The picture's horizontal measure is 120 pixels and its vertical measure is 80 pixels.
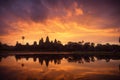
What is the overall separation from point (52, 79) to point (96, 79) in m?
5.98

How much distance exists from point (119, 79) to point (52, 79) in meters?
9.10

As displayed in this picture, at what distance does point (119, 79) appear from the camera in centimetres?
2556

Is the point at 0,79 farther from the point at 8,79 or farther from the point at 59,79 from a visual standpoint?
the point at 59,79

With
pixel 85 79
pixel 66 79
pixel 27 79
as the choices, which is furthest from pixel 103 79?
pixel 27 79

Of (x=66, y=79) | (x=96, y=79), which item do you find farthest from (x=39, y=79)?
(x=96, y=79)

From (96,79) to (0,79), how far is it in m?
12.8

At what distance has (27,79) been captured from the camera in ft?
81.8

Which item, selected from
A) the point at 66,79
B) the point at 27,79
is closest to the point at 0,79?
the point at 27,79

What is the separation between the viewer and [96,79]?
25.6 metres

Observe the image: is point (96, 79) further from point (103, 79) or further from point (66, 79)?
point (66, 79)

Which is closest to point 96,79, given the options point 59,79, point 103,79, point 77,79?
point 103,79

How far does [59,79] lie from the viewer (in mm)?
25234

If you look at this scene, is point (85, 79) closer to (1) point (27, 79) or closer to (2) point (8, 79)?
(1) point (27, 79)

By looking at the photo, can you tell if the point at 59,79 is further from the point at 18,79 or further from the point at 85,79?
the point at 18,79
